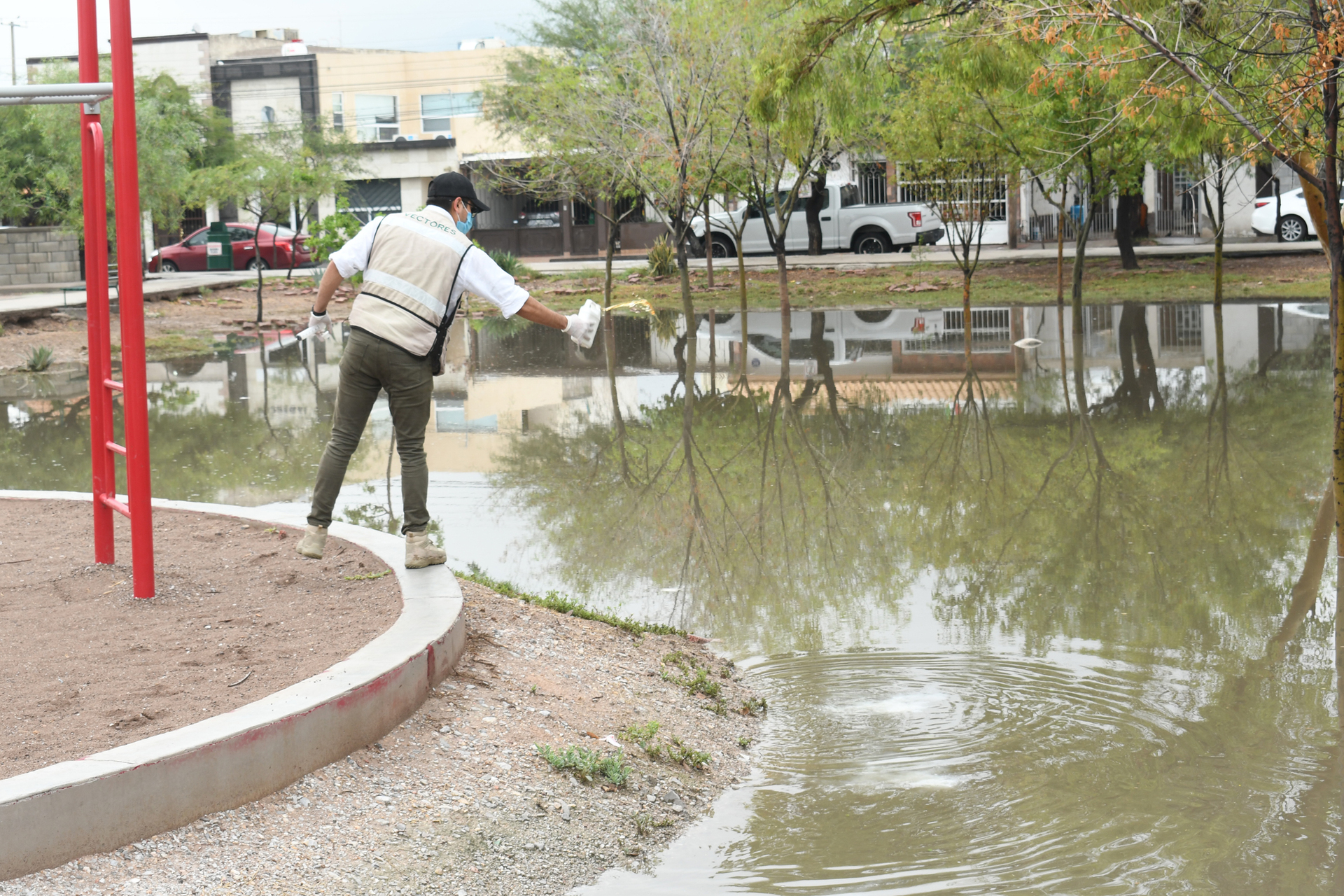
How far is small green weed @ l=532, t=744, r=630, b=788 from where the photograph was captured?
4.43 metres

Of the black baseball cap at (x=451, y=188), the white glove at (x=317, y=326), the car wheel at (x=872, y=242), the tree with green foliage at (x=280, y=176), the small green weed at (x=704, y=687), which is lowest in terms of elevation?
the small green weed at (x=704, y=687)

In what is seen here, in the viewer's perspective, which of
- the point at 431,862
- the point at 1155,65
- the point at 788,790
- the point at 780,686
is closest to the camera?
the point at 431,862

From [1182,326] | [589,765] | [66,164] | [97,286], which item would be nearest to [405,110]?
[66,164]

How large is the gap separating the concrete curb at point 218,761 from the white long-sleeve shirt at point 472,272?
1.52m

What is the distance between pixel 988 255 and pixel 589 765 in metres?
30.5

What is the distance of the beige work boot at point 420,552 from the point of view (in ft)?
19.5

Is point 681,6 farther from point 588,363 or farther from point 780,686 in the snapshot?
point 780,686

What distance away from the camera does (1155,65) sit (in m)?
8.14

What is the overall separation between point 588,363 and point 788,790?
14684 millimetres

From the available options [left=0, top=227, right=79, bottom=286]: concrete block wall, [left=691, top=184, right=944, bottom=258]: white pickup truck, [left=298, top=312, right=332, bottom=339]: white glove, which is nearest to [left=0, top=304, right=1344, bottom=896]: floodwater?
[left=298, top=312, right=332, bottom=339]: white glove

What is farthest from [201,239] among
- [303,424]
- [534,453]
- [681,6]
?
[534,453]

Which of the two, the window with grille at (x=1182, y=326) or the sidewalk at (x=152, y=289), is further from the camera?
the sidewalk at (x=152, y=289)

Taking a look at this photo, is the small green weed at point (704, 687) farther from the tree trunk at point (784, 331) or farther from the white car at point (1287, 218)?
the white car at point (1287, 218)

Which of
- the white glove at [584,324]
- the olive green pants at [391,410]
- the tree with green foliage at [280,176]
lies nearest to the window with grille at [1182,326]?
the white glove at [584,324]
